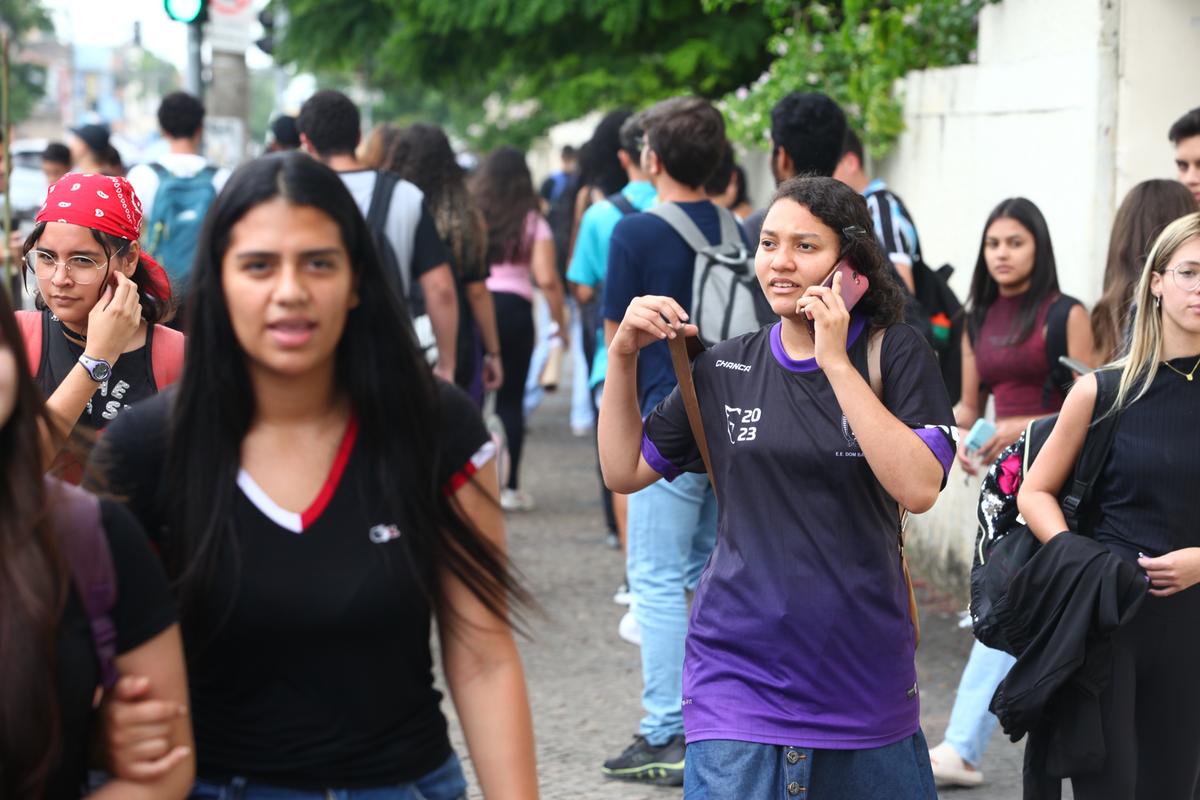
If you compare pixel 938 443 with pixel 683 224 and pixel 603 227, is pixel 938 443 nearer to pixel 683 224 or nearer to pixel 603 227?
pixel 683 224

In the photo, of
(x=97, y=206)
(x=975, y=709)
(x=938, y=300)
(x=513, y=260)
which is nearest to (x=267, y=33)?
(x=513, y=260)

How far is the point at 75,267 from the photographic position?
4.18 m

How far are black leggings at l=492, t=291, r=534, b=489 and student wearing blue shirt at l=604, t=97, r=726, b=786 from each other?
4.07 meters

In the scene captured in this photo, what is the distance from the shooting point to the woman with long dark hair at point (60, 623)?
2.21 m

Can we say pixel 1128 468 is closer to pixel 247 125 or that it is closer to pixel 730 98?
pixel 730 98

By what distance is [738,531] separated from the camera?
3.83 meters

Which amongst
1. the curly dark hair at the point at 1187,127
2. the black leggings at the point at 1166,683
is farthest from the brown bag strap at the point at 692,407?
the curly dark hair at the point at 1187,127

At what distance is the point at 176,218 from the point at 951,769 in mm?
4962

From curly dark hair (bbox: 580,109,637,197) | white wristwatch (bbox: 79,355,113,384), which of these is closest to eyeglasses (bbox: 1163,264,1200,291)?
white wristwatch (bbox: 79,355,113,384)

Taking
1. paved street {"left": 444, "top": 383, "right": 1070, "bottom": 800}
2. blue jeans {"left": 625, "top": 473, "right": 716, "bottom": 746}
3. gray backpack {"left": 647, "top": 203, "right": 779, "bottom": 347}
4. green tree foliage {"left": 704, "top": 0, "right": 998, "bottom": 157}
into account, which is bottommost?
paved street {"left": 444, "top": 383, "right": 1070, "bottom": 800}

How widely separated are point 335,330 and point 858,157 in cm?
426

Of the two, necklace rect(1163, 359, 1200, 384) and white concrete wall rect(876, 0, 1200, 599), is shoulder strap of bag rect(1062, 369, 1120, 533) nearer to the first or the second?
necklace rect(1163, 359, 1200, 384)

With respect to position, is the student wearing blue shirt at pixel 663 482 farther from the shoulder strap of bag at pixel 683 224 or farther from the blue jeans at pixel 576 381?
the blue jeans at pixel 576 381

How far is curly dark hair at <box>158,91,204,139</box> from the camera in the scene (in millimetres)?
9359
